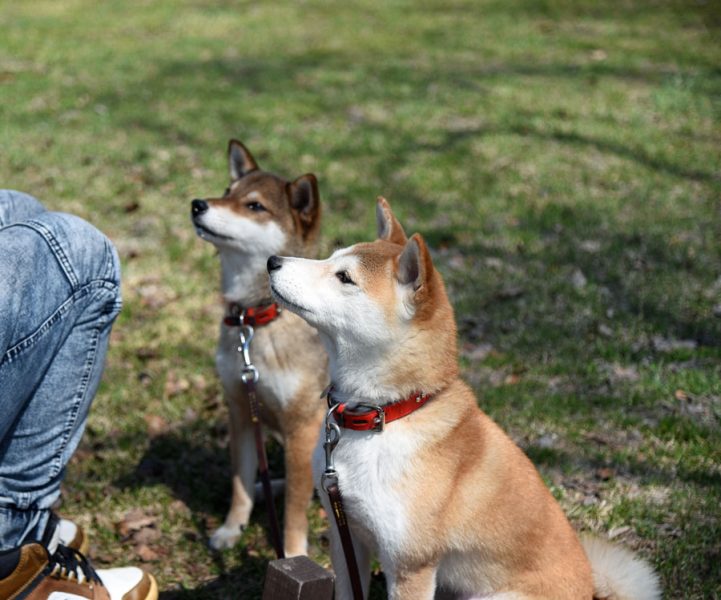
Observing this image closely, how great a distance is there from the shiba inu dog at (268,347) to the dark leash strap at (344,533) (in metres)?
0.89

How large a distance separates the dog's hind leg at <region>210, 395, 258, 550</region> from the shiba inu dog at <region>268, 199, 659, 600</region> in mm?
1021

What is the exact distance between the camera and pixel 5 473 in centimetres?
256

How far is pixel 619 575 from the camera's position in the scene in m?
2.64

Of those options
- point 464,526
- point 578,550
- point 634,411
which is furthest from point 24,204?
point 634,411

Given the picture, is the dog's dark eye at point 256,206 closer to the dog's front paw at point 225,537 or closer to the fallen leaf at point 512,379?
the dog's front paw at point 225,537

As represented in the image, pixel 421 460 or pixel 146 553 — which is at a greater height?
pixel 421 460

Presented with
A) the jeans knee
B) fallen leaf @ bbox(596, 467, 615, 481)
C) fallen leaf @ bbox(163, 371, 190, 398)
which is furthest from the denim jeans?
fallen leaf @ bbox(596, 467, 615, 481)

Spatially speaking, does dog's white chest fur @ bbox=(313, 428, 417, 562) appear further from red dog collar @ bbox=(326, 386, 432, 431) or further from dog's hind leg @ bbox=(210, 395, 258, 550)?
dog's hind leg @ bbox=(210, 395, 258, 550)

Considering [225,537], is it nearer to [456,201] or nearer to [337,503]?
[337,503]

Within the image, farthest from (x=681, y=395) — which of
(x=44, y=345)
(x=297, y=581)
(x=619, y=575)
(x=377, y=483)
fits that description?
(x=44, y=345)

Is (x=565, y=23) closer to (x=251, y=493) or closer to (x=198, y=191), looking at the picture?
(x=198, y=191)

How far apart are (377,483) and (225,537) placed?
4.29 feet

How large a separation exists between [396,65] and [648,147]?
414 cm

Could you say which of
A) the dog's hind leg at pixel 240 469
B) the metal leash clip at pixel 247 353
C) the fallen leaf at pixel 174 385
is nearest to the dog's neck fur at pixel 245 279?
the metal leash clip at pixel 247 353
